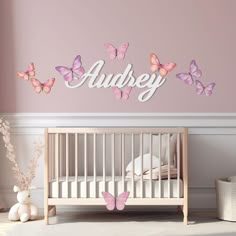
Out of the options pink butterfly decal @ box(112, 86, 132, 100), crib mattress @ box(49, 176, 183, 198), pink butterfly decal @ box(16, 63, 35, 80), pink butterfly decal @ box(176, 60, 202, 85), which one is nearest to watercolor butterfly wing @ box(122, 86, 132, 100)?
pink butterfly decal @ box(112, 86, 132, 100)

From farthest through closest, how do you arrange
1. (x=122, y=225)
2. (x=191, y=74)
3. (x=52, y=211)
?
(x=191, y=74), (x=52, y=211), (x=122, y=225)

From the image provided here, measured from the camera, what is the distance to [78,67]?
4.23m

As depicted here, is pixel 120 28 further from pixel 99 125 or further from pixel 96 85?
pixel 99 125

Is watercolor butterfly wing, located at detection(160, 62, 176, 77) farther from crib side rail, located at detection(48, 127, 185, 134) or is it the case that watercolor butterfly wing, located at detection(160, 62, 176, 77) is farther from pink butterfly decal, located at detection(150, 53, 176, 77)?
crib side rail, located at detection(48, 127, 185, 134)

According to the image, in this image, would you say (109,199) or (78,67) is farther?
(78,67)

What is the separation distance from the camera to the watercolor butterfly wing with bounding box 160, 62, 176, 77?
4199 millimetres

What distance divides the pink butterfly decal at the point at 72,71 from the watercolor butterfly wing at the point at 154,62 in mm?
501

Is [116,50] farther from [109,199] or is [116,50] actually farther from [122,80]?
[109,199]

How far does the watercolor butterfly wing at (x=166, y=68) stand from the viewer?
420 centimetres

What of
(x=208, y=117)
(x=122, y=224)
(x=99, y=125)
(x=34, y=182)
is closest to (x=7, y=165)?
(x=34, y=182)

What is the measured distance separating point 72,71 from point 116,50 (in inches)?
13.8

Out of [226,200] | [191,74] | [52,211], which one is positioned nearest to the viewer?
[226,200]

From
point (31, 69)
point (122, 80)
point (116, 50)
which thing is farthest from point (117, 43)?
point (31, 69)

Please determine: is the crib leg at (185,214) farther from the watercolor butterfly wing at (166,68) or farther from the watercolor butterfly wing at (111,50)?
the watercolor butterfly wing at (111,50)
